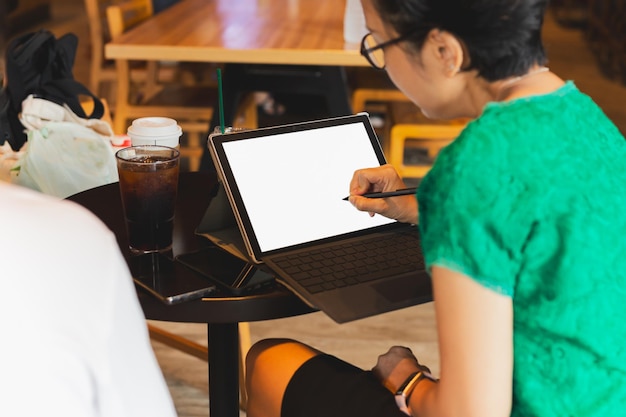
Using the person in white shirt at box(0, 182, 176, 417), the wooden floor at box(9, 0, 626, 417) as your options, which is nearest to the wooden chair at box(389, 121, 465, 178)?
the wooden floor at box(9, 0, 626, 417)

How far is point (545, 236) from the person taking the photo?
0.96 meters

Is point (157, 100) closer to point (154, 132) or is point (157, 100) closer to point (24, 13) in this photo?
point (154, 132)

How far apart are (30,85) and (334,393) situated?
141 cm

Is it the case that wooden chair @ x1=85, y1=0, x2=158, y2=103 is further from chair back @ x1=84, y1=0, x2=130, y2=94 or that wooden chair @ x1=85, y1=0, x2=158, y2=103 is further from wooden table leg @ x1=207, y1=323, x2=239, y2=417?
wooden table leg @ x1=207, y1=323, x2=239, y2=417

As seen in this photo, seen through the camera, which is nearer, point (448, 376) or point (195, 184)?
point (448, 376)

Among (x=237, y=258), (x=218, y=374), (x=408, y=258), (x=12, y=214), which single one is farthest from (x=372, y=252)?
(x=12, y=214)

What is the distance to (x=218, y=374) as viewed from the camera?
1.47 metres

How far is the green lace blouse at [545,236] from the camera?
0.95 metres

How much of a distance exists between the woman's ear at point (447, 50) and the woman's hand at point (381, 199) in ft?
1.00

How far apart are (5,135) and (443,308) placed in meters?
1.55

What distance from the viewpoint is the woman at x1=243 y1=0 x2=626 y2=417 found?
0.95 m

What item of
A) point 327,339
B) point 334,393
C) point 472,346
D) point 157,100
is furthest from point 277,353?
point 157,100

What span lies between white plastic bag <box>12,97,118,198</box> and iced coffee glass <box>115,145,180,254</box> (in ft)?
1.84

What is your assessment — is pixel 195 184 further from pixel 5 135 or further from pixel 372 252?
pixel 5 135
